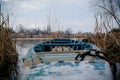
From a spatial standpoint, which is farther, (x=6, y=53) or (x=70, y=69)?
(x=6, y=53)

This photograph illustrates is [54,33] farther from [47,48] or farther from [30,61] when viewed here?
[30,61]

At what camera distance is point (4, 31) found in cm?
684

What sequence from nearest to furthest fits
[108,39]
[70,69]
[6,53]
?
[70,69] < [6,53] < [108,39]

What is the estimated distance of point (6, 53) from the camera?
274 inches

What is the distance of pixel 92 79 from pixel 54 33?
8.81 m

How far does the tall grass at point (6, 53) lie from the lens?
6.72m

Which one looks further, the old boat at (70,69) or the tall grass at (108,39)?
the tall grass at (108,39)

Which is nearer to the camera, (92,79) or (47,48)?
(92,79)

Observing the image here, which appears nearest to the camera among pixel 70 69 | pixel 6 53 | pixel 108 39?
pixel 70 69

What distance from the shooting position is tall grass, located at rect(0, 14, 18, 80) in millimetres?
6723

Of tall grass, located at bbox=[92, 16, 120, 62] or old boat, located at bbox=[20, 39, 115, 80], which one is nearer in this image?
old boat, located at bbox=[20, 39, 115, 80]

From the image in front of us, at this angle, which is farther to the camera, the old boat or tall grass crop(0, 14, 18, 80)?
tall grass crop(0, 14, 18, 80)

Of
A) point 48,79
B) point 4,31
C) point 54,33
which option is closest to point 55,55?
point 4,31

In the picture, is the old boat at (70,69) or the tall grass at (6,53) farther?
the tall grass at (6,53)
